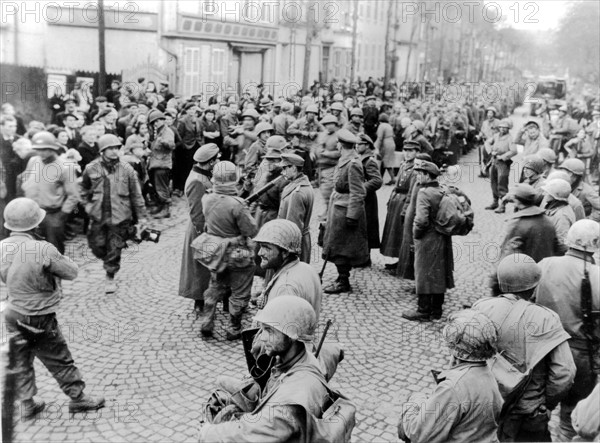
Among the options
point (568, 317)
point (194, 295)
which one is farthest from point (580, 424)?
point (194, 295)

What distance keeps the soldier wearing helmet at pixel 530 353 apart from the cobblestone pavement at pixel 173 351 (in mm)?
1426

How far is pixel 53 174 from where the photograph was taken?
25.3 feet

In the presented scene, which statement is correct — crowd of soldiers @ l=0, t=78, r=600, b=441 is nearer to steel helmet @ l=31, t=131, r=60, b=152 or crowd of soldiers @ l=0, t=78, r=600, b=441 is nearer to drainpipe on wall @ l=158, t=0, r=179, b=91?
steel helmet @ l=31, t=131, r=60, b=152

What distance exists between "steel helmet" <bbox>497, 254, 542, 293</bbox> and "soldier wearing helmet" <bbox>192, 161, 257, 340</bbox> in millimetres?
3130

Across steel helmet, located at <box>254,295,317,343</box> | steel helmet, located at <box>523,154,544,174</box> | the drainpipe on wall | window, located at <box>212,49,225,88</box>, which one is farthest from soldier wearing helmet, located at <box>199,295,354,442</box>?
window, located at <box>212,49,225,88</box>

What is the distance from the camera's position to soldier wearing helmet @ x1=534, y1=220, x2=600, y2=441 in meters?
4.73

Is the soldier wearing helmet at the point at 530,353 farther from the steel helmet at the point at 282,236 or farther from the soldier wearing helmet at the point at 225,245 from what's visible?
the soldier wearing helmet at the point at 225,245

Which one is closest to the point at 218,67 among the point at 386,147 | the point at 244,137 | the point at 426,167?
the point at 386,147

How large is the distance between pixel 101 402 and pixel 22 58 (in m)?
14.3

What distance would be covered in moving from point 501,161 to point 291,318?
36.3ft

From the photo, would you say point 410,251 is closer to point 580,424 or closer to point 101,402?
point 101,402

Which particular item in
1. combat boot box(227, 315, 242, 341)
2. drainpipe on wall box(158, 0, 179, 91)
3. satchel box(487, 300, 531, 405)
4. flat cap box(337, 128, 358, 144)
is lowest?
combat boot box(227, 315, 242, 341)

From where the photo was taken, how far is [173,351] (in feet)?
21.5

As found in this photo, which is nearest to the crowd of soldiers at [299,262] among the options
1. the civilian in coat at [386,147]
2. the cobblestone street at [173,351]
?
the cobblestone street at [173,351]
